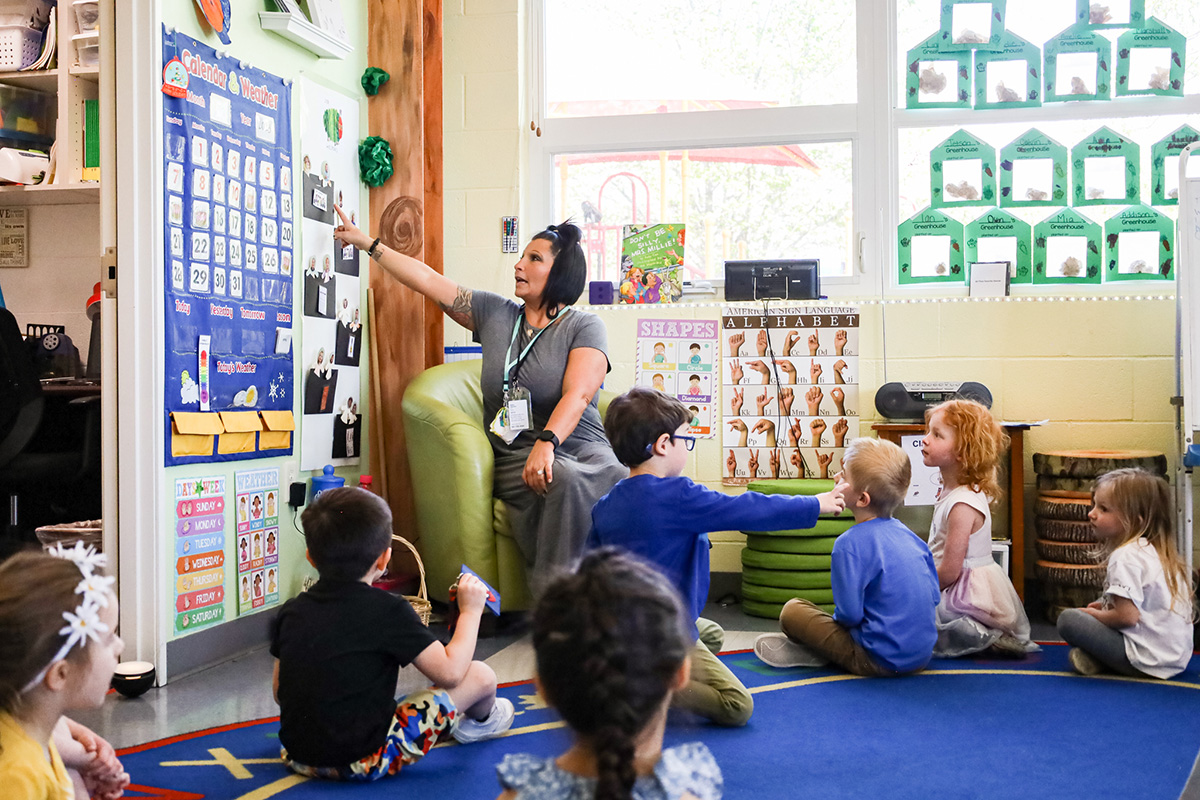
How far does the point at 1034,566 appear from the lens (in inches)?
152

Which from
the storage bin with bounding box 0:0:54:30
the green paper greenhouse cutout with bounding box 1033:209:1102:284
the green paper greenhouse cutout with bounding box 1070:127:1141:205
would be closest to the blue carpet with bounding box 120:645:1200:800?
the green paper greenhouse cutout with bounding box 1033:209:1102:284

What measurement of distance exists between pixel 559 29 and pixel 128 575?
286 cm

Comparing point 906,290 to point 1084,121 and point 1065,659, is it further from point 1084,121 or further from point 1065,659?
point 1065,659

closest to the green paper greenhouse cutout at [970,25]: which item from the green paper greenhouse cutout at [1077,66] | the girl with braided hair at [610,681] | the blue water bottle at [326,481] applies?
the green paper greenhouse cutout at [1077,66]

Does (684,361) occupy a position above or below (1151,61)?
below

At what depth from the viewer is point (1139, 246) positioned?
401 cm

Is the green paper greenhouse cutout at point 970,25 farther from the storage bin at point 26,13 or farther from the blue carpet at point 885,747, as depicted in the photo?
the storage bin at point 26,13

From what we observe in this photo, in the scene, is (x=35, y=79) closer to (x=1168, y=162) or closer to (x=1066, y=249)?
(x=1066, y=249)

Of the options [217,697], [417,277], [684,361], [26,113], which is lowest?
[217,697]

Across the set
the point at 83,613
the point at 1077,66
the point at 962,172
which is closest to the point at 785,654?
the point at 83,613

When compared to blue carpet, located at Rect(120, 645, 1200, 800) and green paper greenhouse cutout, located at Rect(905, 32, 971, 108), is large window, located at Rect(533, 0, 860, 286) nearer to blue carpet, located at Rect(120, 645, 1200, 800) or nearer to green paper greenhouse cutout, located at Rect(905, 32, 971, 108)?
green paper greenhouse cutout, located at Rect(905, 32, 971, 108)

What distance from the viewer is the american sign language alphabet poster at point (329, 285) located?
138 inches

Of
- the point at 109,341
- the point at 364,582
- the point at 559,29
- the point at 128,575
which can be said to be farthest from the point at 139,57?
the point at 559,29

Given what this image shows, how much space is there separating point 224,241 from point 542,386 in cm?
105
